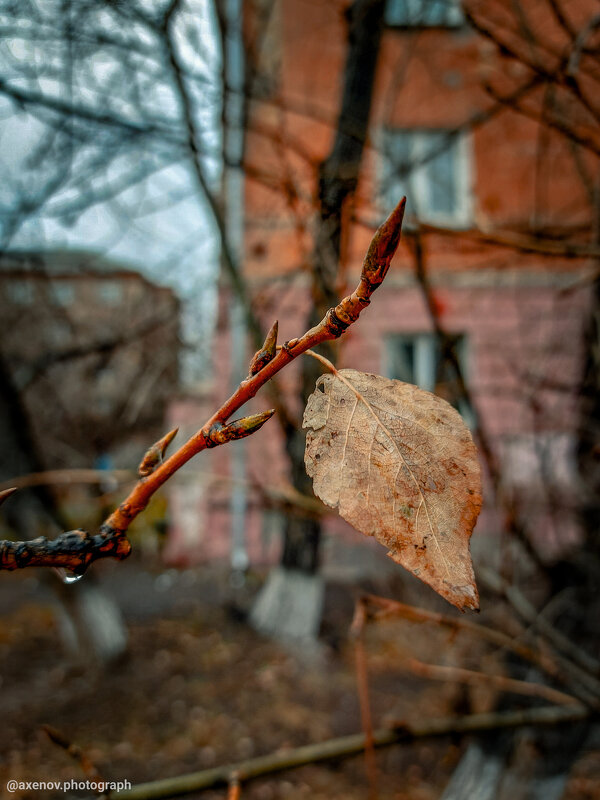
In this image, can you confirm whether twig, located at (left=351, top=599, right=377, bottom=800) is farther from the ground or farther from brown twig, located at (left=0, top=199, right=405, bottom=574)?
the ground

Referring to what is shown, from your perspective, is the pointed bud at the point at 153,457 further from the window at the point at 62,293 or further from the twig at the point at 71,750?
the window at the point at 62,293

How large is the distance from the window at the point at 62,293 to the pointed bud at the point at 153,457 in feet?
13.4

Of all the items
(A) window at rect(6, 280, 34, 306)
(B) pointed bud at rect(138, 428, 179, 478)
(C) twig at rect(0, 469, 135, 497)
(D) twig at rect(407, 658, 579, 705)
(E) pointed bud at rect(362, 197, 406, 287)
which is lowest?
(D) twig at rect(407, 658, 579, 705)

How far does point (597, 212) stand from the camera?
5.73 feet

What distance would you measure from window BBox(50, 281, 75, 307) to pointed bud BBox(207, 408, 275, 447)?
4.16 meters

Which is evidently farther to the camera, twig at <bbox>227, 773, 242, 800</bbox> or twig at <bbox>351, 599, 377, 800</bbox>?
twig at <bbox>351, 599, 377, 800</bbox>

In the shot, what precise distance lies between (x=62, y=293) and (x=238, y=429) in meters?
4.67

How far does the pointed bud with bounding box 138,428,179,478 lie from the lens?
0.43 m

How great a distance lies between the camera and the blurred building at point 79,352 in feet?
12.2

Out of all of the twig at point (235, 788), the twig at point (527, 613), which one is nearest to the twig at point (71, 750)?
the twig at point (235, 788)

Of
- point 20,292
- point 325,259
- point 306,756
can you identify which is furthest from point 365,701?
point 20,292

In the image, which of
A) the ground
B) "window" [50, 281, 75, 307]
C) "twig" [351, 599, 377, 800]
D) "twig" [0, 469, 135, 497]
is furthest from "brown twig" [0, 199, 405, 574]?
"window" [50, 281, 75, 307]

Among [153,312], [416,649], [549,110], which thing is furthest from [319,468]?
[153,312]

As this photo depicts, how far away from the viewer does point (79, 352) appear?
2.55 metres
